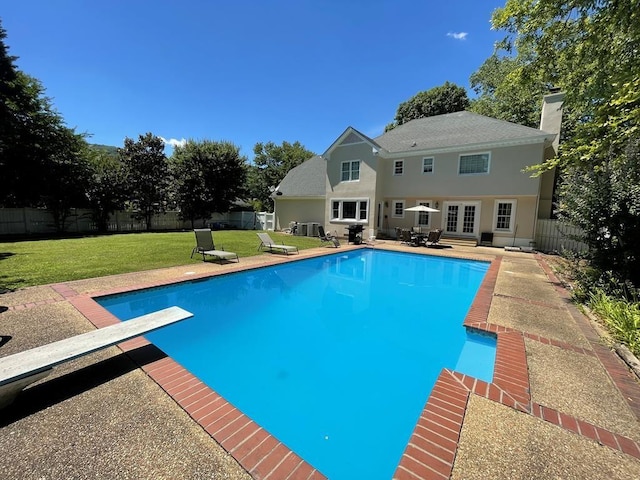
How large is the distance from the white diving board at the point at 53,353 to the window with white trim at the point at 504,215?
722 inches

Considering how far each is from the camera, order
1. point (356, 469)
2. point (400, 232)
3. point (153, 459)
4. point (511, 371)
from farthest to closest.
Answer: point (400, 232)
point (511, 371)
point (356, 469)
point (153, 459)

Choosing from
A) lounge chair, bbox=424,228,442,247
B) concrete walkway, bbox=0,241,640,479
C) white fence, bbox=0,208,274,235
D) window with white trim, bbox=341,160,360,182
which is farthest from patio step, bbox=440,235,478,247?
white fence, bbox=0,208,274,235

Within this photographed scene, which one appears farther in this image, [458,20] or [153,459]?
[458,20]

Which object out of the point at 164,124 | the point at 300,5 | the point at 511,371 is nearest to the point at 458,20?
the point at 300,5

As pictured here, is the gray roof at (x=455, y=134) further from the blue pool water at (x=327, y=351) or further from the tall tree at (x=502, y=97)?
the blue pool water at (x=327, y=351)

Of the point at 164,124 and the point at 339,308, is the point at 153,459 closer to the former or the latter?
the point at 339,308

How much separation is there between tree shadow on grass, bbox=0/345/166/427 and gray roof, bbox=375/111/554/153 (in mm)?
18800

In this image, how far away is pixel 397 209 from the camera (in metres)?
20.2

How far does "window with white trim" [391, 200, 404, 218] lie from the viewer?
20031 millimetres

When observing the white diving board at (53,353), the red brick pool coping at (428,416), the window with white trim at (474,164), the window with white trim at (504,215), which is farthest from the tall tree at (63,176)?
the window with white trim at (504,215)

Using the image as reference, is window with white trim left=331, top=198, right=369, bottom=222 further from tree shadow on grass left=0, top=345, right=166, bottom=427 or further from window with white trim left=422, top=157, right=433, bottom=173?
tree shadow on grass left=0, top=345, right=166, bottom=427

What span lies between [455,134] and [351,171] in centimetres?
736

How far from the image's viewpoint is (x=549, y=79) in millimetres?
9656

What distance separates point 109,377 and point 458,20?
16605 mm
